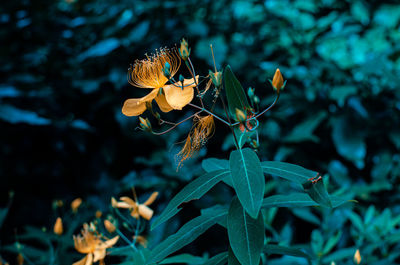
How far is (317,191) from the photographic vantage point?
578 mm

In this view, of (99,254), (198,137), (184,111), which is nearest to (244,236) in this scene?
(198,137)

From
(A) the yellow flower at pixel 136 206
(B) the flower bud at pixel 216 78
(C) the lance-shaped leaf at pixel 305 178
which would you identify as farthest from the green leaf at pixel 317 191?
(A) the yellow flower at pixel 136 206

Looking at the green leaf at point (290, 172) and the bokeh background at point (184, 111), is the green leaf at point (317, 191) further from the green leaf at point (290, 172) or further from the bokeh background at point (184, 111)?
the bokeh background at point (184, 111)

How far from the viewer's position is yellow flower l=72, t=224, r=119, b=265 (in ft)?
2.83

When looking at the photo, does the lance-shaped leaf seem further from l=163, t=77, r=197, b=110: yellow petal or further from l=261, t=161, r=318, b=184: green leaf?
l=163, t=77, r=197, b=110: yellow petal

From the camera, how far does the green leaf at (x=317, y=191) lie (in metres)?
0.57

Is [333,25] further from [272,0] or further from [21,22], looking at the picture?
[21,22]

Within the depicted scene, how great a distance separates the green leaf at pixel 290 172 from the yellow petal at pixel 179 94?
0.19 m

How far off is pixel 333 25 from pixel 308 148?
0.74 m

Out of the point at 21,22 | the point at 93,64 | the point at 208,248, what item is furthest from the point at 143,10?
the point at 208,248

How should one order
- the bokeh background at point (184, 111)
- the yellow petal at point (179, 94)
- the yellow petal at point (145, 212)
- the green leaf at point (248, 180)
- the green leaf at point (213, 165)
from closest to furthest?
1. the green leaf at point (248, 180)
2. the yellow petal at point (179, 94)
3. the green leaf at point (213, 165)
4. the yellow petal at point (145, 212)
5. the bokeh background at point (184, 111)

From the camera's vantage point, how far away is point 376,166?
1813mm

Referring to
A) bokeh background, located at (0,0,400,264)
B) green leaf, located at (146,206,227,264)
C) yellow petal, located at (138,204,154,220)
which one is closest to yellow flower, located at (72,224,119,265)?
yellow petal, located at (138,204,154,220)

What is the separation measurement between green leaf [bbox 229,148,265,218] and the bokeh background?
3.46ft
